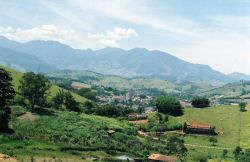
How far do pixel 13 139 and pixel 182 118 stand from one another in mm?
98135

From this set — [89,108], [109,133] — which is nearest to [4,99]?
Result: [109,133]

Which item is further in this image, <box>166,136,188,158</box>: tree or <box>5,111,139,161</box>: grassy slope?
<box>166,136,188,158</box>: tree

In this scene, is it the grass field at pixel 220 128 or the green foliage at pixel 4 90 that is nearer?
the green foliage at pixel 4 90

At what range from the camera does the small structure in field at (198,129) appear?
162 m

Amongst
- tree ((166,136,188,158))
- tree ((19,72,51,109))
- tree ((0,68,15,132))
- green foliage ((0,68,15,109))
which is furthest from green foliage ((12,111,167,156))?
tree ((19,72,51,109))

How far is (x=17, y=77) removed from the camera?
194 metres

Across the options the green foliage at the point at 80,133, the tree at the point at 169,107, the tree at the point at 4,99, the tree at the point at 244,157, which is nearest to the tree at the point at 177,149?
the green foliage at the point at 80,133

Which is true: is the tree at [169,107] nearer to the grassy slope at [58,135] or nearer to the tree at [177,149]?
the grassy slope at [58,135]

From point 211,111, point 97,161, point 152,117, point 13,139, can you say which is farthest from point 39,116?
point 211,111

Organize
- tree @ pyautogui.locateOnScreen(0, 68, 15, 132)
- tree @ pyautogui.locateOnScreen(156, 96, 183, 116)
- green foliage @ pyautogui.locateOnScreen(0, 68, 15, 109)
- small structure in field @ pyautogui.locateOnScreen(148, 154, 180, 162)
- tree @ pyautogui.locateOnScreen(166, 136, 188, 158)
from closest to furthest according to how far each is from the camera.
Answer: tree @ pyautogui.locateOnScreen(0, 68, 15, 132)
green foliage @ pyautogui.locateOnScreen(0, 68, 15, 109)
small structure in field @ pyautogui.locateOnScreen(148, 154, 180, 162)
tree @ pyautogui.locateOnScreen(166, 136, 188, 158)
tree @ pyautogui.locateOnScreen(156, 96, 183, 116)

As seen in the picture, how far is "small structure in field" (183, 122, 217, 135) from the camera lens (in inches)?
6373

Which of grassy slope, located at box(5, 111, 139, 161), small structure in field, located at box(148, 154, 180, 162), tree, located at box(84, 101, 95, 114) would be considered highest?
tree, located at box(84, 101, 95, 114)

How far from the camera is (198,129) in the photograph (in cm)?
16412

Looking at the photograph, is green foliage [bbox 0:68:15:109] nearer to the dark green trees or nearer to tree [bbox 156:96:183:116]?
the dark green trees
